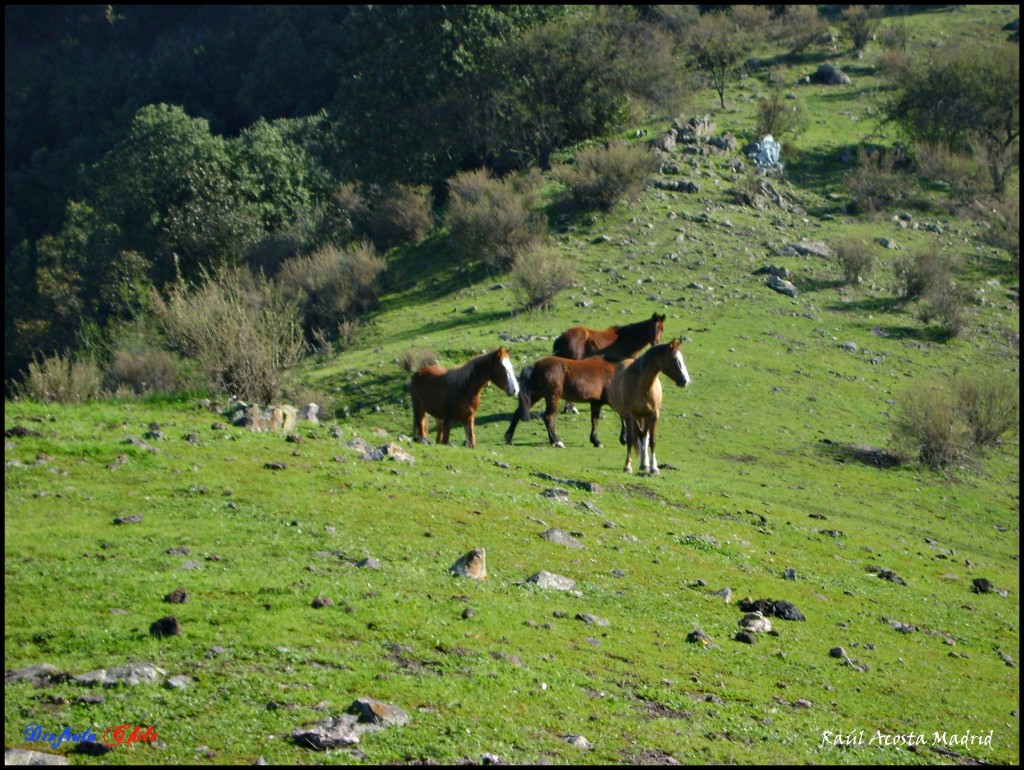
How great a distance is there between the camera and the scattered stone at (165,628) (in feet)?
28.5

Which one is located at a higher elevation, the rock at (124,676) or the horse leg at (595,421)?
the rock at (124,676)

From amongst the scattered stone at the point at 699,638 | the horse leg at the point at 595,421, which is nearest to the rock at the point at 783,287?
the horse leg at the point at 595,421

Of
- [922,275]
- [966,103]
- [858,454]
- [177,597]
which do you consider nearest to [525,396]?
[858,454]

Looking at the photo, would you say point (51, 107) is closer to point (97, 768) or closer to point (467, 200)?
point (467, 200)

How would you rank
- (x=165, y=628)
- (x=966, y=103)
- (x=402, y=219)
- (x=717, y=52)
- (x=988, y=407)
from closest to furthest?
(x=165, y=628) → (x=988, y=407) → (x=402, y=219) → (x=966, y=103) → (x=717, y=52)

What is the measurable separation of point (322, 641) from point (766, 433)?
19.9m

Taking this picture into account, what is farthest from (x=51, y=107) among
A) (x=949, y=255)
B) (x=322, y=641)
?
(x=322, y=641)

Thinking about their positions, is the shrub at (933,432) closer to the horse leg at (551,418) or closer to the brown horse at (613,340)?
the brown horse at (613,340)

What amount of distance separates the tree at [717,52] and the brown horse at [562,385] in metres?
42.4

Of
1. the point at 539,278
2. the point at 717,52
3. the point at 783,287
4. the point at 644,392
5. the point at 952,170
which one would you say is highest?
the point at 717,52

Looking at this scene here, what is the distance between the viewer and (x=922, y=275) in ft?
128

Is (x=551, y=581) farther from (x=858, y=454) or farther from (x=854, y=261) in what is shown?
(x=854, y=261)

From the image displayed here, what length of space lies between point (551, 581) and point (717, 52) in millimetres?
58075

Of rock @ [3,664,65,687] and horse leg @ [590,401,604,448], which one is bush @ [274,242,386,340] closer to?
horse leg @ [590,401,604,448]
